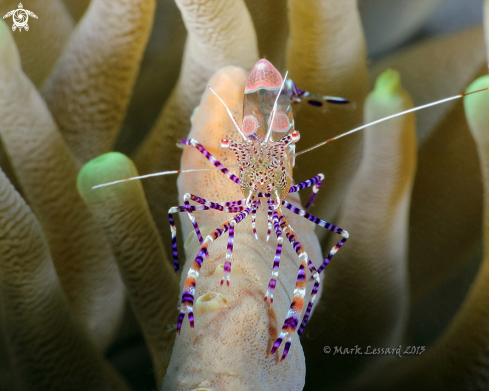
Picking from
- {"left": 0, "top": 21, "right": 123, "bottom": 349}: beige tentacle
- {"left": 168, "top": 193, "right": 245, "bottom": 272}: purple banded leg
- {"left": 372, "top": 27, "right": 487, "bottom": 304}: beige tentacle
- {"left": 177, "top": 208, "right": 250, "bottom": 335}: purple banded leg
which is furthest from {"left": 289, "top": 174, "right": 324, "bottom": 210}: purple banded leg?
{"left": 0, "top": 21, "right": 123, "bottom": 349}: beige tentacle

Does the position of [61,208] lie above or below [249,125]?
below

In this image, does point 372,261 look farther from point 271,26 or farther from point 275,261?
point 271,26

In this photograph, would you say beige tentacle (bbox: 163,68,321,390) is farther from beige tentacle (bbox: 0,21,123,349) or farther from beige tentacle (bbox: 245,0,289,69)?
beige tentacle (bbox: 245,0,289,69)

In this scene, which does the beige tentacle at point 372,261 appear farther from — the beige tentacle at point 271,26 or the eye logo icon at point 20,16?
the eye logo icon at point 20,16

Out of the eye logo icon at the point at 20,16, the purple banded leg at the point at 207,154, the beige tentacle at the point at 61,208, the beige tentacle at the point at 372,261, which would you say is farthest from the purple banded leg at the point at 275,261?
the eye logo icon at the point at 20,16

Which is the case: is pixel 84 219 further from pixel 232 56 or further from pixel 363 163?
pixel 363 163

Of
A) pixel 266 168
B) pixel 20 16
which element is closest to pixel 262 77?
pixel 266 168
